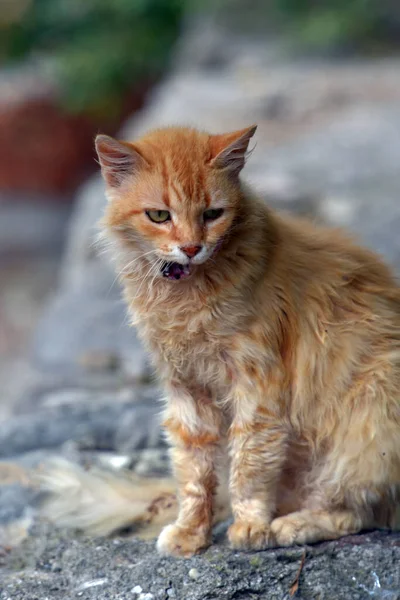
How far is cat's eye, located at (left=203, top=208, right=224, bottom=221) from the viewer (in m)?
2.44

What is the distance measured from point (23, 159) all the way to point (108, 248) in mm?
9387

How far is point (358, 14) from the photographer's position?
9.38m

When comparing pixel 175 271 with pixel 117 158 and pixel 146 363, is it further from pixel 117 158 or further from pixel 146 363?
pixel 146 363

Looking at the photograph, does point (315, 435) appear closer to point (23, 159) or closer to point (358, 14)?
point (358, 14)

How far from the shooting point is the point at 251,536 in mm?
2582

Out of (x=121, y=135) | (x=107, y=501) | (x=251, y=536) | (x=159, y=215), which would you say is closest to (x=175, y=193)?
(x=159, y=215)

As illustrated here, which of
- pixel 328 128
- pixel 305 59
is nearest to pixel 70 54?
pixel 305 59

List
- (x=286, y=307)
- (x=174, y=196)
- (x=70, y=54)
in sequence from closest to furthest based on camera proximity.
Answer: (x=174, y=196) → (x=286, y=307) → (x=70, y=54)

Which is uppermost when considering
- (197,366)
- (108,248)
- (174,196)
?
(174,196)

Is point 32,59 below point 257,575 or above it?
above

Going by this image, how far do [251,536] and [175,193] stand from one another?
3.50 feet

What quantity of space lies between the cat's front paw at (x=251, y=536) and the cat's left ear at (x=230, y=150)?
108 centimetres

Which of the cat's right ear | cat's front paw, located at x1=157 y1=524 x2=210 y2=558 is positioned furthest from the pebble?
the cat's right ear

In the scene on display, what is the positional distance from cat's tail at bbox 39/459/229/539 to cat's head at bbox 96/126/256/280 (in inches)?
38.5
